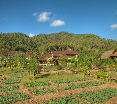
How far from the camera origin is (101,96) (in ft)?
87.2

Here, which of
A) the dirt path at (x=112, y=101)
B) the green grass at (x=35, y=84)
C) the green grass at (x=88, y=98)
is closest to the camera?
the dirt path at (x=112, y=101)

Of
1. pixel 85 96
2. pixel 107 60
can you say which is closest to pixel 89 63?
pixel 107 60

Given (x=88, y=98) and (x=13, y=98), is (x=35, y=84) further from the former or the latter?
(x=88, y=98)

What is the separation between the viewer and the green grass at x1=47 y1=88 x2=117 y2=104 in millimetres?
24297

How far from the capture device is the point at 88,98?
2570 cm

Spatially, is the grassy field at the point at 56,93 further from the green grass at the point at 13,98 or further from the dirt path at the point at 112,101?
the dirt path at the point at 112,101

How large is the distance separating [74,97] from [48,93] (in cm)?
418

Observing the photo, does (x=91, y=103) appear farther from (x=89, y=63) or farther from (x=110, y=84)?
(x=89, y=63)

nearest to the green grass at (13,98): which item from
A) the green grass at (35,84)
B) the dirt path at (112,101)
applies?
the green grass at (35,84)

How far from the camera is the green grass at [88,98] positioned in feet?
79.7

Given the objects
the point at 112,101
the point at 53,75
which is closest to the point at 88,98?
the point at 112,101

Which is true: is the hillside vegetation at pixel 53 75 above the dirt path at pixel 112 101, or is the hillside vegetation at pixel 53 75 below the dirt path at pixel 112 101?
above

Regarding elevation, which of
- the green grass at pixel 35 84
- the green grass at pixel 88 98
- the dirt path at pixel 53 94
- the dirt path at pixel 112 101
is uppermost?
the green grass at pixel 35 84

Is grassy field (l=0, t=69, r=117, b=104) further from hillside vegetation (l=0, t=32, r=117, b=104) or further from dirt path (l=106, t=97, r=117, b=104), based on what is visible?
dirt path (l=106, t=97, r=117, b=104)
